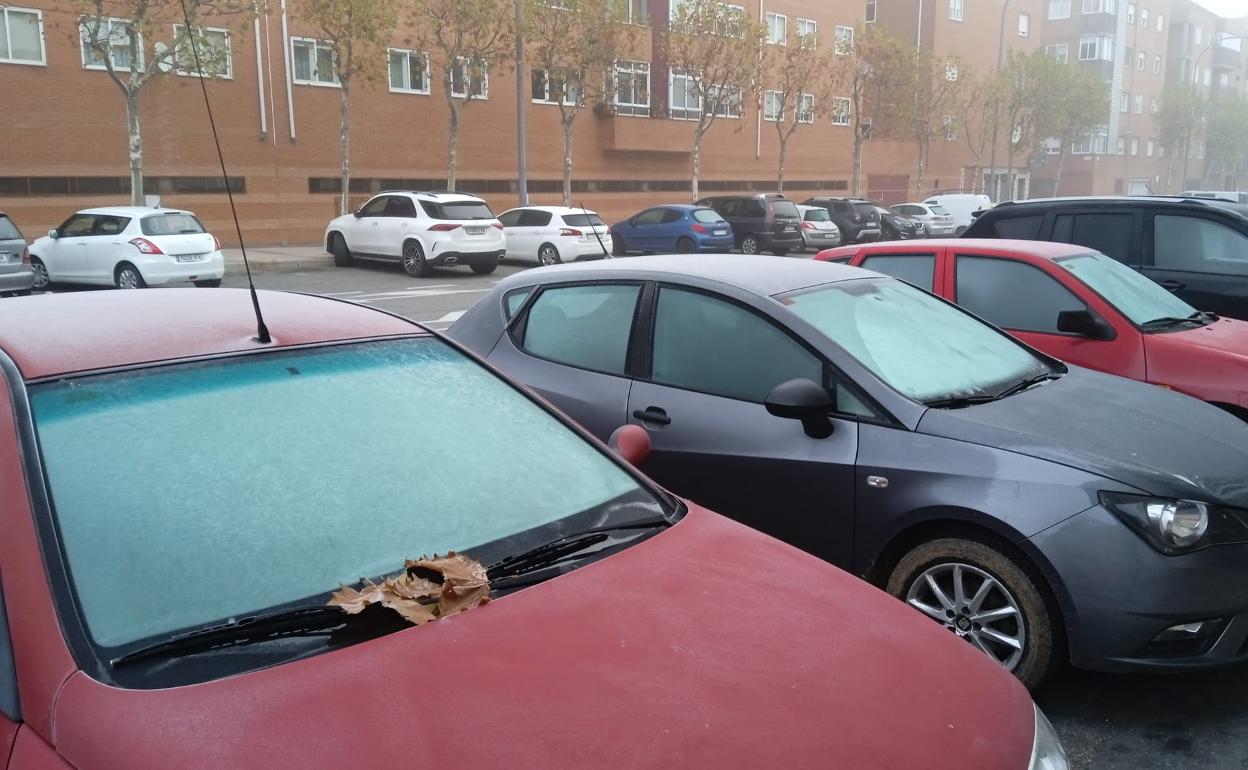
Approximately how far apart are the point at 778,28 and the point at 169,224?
3440 cm

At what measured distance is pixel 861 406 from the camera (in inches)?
161

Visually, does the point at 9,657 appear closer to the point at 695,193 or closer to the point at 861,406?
the point at 861,406

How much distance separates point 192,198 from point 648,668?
97.2ft

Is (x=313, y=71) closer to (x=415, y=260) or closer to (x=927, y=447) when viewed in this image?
(x=415, y=260)

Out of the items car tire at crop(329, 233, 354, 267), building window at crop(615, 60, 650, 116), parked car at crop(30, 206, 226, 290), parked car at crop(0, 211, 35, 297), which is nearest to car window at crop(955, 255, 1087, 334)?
parked car at crop(0, 211, 35, 297)

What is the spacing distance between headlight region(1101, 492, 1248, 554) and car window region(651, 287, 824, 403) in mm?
1214

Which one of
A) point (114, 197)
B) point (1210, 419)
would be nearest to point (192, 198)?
point (114, 197)

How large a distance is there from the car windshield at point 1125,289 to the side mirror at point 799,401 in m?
3.15

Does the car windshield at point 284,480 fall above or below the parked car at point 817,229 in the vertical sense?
above

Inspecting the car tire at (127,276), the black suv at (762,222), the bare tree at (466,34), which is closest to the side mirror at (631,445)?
the car tire at (127,276)

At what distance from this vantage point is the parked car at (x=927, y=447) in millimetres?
3562

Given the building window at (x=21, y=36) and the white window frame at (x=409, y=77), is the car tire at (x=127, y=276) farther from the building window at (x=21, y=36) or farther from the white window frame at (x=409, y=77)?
the white window frame at (x=409, y=77)

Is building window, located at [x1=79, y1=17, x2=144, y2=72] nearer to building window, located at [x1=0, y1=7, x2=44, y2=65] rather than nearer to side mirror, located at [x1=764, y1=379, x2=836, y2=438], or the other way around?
building window, located at [x1=0, y1=7, x2=44, y2=65]

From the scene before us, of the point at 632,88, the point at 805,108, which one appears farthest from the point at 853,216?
the point at 805,108
